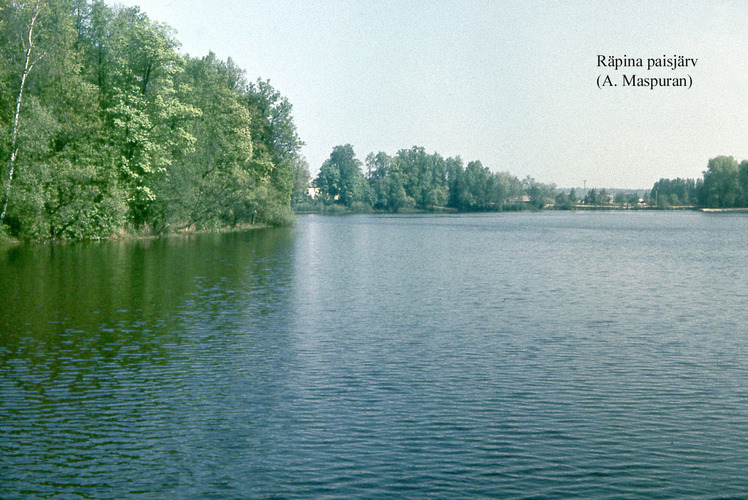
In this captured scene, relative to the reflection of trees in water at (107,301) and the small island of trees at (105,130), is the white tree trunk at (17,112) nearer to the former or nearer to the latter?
the small island of trees at (105,130)

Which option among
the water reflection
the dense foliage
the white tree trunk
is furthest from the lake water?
the dense foliage

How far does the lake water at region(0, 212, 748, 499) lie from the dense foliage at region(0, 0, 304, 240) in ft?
70.5

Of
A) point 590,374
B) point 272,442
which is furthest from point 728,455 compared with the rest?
point 272,442

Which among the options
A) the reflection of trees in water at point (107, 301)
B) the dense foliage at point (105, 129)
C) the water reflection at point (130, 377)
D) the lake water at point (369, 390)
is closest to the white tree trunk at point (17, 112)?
the dense foliage at point (105, 129)

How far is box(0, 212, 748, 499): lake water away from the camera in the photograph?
11.5 m

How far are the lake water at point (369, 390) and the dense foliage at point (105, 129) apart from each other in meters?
21.5

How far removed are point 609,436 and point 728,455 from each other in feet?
6.81

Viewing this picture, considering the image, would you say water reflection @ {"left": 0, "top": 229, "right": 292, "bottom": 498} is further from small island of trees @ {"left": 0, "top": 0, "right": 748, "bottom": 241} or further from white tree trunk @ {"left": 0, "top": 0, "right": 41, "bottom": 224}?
small island of trees @ {"left": 0, "top": 0, "right": 748, "bottom": 241}

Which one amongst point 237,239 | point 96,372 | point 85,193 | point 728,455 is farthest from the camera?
point 237,239

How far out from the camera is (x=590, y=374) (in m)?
→ 18.2

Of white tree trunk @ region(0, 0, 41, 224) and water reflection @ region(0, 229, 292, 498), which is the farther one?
white tree trunk @ region(0, 0, 41, 224)

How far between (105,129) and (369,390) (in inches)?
2144

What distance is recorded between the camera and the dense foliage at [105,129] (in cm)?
5369

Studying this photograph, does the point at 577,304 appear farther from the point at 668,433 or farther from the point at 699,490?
the point at 699,490
